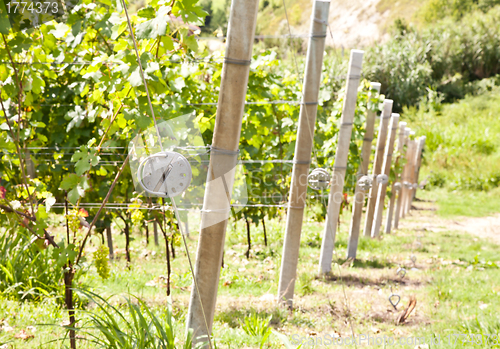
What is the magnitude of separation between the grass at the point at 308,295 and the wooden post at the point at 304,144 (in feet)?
0.92

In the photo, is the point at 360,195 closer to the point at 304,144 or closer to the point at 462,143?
the point at 304,144

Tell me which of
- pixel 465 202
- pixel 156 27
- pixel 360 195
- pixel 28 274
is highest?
pixel 156 27

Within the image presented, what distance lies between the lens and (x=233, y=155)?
1982 mm

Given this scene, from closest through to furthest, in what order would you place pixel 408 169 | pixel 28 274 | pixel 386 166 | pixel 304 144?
1. pixel 28 274
2. pixel 304 144
3. pixel 386 166
4. pixel 408 169

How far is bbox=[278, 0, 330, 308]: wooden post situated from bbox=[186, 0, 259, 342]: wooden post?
1.38m

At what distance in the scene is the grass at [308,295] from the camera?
9.25 ft

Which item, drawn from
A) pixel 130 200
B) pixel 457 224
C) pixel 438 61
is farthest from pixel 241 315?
pixel 438 61

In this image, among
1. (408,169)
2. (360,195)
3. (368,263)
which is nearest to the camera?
(368,263)

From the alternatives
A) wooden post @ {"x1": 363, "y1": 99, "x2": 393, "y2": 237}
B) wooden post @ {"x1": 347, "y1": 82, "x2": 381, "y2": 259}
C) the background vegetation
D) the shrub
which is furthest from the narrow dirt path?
the shrub

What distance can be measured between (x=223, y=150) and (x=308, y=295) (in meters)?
2.36

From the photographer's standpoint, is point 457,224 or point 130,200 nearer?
point 130,200

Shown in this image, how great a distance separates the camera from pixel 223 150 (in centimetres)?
197

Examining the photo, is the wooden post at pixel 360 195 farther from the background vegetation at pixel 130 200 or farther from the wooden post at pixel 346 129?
the wooden post at pixel 346 129

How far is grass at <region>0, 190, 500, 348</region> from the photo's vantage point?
282 centimetres
